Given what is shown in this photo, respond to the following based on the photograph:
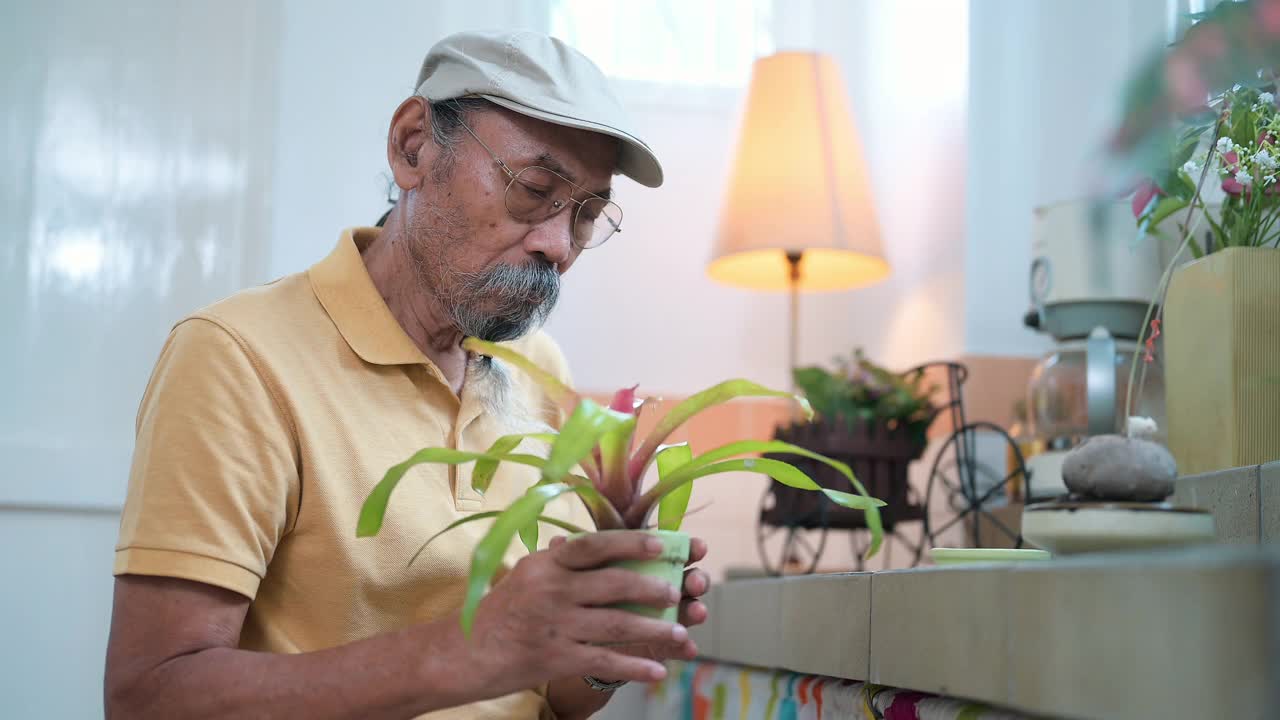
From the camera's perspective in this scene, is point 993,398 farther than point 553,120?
Yes

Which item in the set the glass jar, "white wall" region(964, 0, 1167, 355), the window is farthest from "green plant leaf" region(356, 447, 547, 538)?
the window

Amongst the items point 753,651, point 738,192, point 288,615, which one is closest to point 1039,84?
point 738,192

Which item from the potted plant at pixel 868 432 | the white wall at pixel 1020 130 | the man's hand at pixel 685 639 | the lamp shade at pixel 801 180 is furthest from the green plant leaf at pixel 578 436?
the lamp shade at pixel 801 180

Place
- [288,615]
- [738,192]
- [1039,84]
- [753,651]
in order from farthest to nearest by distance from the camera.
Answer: [738,192] < [1039,84] < [753,651] < [288,615]

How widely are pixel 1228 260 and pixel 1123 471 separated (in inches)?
25.0

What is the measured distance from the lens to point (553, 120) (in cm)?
121

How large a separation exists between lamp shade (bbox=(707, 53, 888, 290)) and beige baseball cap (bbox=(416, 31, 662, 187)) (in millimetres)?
1421

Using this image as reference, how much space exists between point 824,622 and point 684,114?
2275 millimetres

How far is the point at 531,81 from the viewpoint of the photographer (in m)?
1.23

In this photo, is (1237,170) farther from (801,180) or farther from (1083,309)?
(801,180)

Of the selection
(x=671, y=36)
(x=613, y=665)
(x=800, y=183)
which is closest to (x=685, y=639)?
(x=613, y=665)

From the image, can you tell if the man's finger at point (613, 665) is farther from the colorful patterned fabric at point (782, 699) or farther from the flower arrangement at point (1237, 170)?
the flower arrangement at point (1237, 170)

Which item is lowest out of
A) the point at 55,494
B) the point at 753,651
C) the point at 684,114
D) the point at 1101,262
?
the point at 753,651

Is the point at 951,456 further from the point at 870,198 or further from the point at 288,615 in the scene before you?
the point at 288,615
